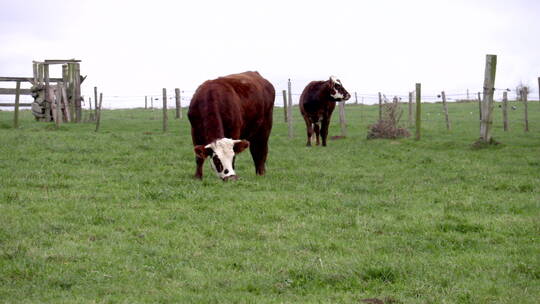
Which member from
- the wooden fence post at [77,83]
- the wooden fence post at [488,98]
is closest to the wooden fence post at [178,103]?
the wooden fence post at [77,83]

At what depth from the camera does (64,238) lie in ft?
27.4

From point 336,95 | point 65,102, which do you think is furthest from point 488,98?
point 65,102

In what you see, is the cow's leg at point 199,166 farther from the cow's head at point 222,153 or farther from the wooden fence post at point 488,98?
the wooden fence post at point 488,98

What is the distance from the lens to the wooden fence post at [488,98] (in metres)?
20.2

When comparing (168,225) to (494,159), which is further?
(494,159)

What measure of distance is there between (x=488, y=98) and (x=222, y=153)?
1086 centimetres

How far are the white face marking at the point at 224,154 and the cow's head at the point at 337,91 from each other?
1135 cm

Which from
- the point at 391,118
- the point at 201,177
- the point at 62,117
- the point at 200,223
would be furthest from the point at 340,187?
the point at 62,117

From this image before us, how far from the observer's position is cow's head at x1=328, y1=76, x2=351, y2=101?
23500mm

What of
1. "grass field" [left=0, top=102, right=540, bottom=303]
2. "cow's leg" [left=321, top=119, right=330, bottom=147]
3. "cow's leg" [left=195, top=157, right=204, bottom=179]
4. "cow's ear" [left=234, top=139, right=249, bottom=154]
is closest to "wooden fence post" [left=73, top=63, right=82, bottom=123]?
"cow's leg" [left=321, top=119, right=330, bottom=147]

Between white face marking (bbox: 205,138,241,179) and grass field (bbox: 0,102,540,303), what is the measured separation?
35cm

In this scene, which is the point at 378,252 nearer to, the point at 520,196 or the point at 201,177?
the point at 520,196

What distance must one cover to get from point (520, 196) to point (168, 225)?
6032 millimetres

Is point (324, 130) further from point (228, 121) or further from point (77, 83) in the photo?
point (77, 83)
